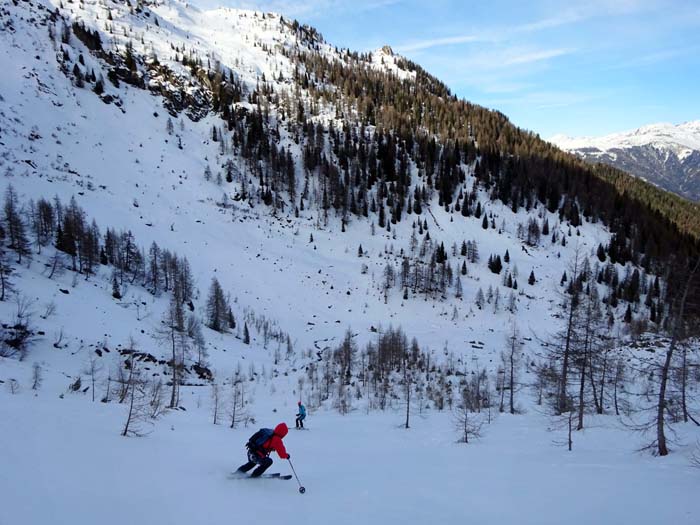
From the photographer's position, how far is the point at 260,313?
6506 centimetres

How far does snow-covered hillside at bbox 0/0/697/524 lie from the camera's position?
1024 centimetres

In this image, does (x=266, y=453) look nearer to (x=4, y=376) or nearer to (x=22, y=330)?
(x=4, y=376)

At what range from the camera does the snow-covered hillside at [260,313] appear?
33.6 feet

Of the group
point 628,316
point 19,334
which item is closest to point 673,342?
point 19,334

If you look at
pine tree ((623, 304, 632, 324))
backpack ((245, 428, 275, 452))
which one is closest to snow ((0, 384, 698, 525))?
backpack ((245, 428, 275, 452))

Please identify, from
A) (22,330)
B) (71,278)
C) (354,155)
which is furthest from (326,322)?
(354,155)

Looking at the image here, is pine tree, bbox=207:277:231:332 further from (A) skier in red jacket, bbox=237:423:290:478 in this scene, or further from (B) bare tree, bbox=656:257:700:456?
(B) bare tree, bbox=656:257:700:456

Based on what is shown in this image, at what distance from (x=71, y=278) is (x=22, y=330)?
16.5 meters

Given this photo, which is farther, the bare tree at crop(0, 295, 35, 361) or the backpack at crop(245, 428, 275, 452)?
the bare tree at crop(0, 295, 35, 361)

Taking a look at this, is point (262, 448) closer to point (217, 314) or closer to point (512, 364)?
point (512, 364)

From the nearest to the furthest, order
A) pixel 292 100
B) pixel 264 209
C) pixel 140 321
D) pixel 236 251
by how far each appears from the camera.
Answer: pixel 140 321
pixel 236 251
pixel 264 209
pixel 292 100

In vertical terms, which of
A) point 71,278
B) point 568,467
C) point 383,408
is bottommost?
point 383,408

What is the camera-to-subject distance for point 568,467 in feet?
51.3

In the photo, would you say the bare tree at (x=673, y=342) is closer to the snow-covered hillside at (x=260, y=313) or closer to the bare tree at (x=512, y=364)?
the snow-covered hillside at (x=260, y=313)
